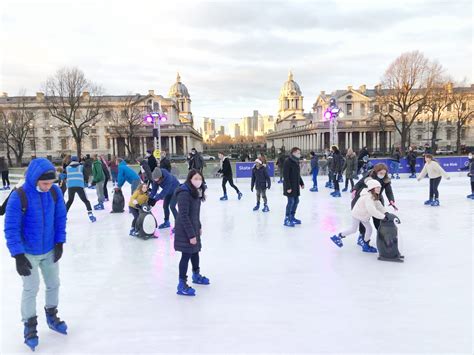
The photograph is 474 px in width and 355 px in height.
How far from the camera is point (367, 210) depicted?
533cm

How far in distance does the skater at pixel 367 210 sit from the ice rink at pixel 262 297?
0.63 ft

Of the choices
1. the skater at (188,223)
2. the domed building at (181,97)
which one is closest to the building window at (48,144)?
the domed building at (181,97)

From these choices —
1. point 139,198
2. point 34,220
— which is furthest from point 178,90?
point 34,220

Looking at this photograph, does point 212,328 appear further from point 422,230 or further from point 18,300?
point 422,230

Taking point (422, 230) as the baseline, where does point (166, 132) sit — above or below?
above

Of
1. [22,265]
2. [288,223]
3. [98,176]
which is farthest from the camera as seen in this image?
[98,176]

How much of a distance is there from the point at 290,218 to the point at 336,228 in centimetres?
105

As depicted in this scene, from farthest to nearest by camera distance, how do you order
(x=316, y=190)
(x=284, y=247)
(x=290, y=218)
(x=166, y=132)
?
(x=166, y=132)
(x=316, y=190)
(x=290, y=218)
(x=284, y=247)

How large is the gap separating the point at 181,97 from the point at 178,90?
234cm

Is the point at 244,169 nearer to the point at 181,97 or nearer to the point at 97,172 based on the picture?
the point at 97,172

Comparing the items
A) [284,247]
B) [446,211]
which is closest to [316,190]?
[446,211]

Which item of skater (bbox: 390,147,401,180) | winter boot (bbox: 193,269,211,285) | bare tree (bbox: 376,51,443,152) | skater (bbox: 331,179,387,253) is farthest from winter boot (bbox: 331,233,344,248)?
bare tree (bbox: 376,51,443,152)

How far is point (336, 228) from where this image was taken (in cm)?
766

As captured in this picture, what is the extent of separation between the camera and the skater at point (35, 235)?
3033mm
